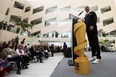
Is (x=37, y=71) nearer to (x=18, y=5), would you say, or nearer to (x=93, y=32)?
(x=93, y=32)

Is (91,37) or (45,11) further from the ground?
(45,11)

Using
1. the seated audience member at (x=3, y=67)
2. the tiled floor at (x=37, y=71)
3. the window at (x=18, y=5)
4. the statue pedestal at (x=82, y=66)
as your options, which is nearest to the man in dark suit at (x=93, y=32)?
the statue pedestal at (x=82, y=66)

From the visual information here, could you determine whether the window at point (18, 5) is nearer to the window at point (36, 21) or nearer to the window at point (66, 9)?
the window at point (36, 21)

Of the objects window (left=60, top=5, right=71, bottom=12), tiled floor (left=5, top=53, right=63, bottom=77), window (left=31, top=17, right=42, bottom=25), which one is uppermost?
window (left=60, top=5, right=71, bottom=12)

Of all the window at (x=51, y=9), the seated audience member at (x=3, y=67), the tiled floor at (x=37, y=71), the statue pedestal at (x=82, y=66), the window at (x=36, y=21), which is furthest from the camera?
the window at (x=51, y=9)

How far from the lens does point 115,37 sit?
24.5 meters

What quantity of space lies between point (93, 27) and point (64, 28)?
21750mm

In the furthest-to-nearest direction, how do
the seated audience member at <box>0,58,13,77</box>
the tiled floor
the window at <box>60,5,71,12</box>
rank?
the window at <box>60,5,71,12</box> < the tiled floor < the seated audience member at <box>0,58,13,77</box>

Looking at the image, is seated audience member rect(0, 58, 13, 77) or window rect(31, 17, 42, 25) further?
window rect(31, 17, 42, 25)

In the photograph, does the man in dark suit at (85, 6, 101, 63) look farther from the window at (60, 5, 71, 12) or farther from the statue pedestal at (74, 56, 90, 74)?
the window at (60, 5, 71, 12)

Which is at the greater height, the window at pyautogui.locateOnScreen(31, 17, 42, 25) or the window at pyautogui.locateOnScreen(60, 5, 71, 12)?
the window at pyautogui.locateOnScreen(60, 5, 71, 12)

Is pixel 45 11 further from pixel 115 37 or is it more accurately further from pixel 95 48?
pixel 95 48

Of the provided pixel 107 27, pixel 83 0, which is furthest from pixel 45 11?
pixel 107 27

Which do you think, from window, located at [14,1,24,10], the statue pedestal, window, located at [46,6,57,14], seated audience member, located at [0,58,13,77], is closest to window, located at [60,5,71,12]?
window, located at [46,6,57,14]
